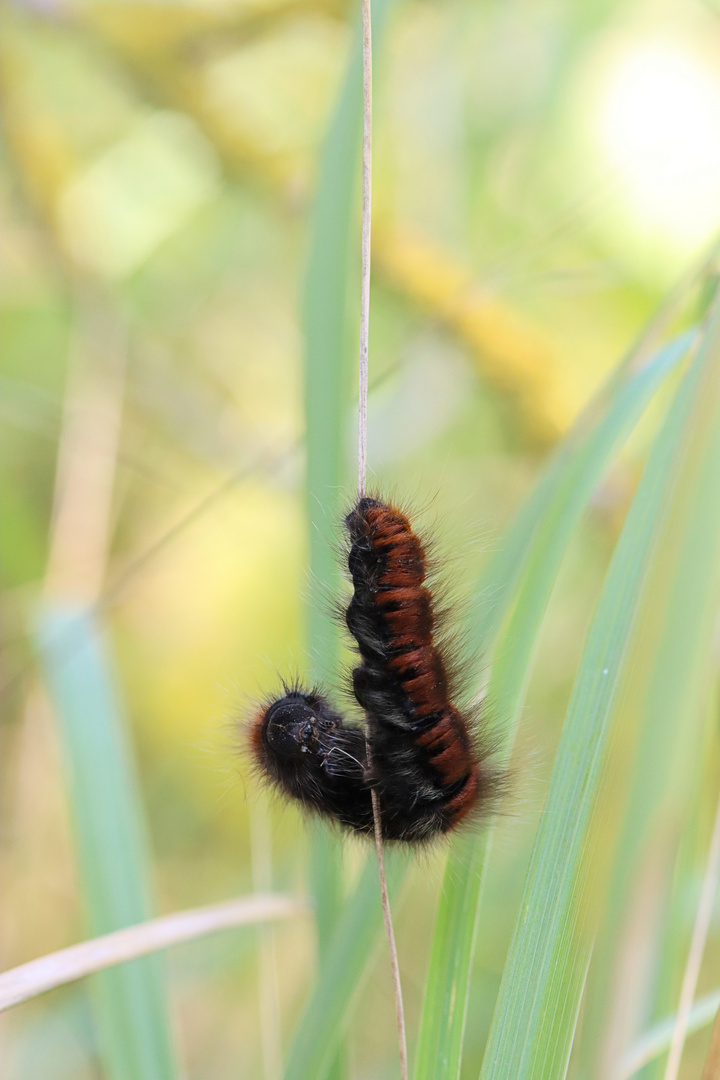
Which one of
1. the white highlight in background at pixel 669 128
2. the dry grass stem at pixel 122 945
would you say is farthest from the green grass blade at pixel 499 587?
the white highlight in background at pixel 669 128

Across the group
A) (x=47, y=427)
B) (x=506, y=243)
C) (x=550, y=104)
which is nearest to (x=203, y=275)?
(x=47, y=427)

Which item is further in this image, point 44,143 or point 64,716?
point 44,143

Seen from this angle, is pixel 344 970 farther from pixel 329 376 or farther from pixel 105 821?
pixel 329 376

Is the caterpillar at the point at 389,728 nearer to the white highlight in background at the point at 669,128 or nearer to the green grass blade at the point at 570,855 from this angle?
the green grass blade at the point at 570,855

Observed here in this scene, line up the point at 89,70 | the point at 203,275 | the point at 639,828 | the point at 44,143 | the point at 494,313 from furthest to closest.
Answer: the point at 203,275
the point at 89,70
the point at 44,143
the point at 494,313
the point at 639,828

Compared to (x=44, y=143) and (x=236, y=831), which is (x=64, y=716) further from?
(x=44, y=143)

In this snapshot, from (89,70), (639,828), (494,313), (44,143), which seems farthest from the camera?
(89,70)

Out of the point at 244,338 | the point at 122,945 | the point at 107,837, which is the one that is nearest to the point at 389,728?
the point at 122,945
